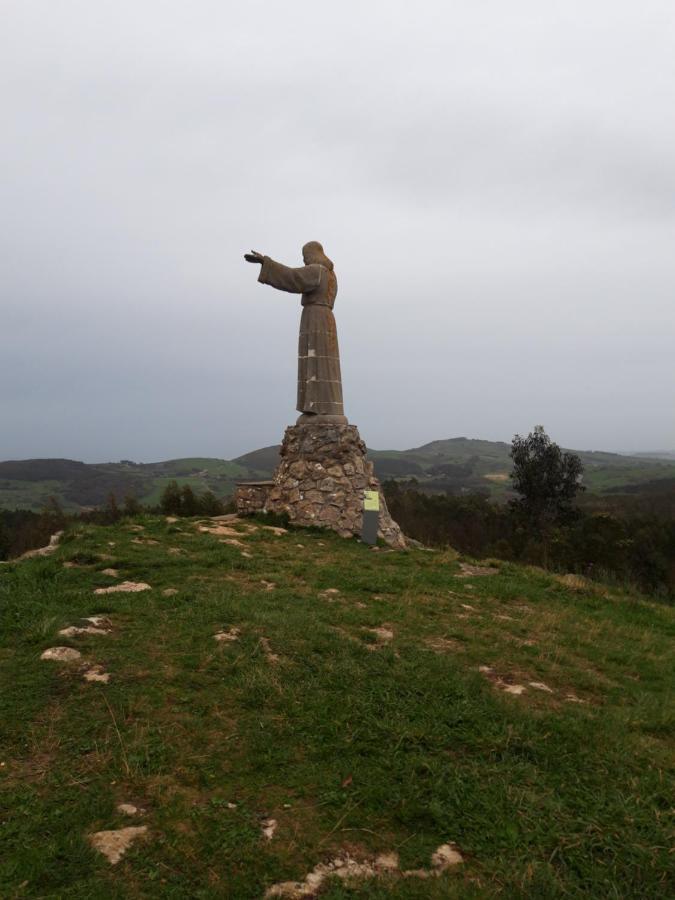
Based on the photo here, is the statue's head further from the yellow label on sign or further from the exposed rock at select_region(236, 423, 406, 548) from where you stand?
the yellow label on sign

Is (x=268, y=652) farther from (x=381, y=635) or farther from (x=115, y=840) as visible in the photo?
(x=115, y=840)

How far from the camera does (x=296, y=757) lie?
12.4 feet

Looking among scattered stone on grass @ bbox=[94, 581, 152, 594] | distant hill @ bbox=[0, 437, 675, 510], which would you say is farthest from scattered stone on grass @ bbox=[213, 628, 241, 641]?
distant hill @ bbox=[0, 437, 675, 510]

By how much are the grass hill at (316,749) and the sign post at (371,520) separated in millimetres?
5528

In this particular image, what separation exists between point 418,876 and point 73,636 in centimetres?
379

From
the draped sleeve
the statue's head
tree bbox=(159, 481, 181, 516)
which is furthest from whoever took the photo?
tree bbox=(159, 481, 181, 516)

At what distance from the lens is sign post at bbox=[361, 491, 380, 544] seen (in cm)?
1297

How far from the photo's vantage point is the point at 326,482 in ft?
45.6

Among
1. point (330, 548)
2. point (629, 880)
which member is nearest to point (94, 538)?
point (330, 548)

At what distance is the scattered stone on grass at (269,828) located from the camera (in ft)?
10.0

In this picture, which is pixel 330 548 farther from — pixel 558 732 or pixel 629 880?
pixel 629 880

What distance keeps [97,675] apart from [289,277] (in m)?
11.6

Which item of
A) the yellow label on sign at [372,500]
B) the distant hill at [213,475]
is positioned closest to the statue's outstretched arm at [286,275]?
the yellow label on sign at [372,500]

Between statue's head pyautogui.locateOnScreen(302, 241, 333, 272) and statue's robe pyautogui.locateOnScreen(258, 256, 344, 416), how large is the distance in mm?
264
